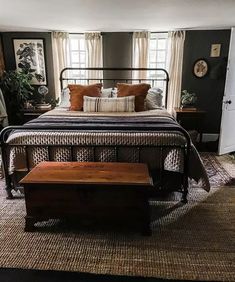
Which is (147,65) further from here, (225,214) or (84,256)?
(84,256)

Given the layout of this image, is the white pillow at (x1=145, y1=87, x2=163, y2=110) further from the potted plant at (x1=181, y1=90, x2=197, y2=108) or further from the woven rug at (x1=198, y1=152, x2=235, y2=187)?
the woven rug at (x1=198, y1=152, x2=235, y2=187)

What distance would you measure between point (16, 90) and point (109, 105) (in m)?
1.83

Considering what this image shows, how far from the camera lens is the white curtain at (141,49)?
416cm

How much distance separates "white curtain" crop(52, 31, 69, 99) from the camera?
4.22m

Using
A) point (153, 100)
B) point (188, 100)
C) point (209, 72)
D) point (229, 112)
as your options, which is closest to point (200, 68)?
point (209, 72)

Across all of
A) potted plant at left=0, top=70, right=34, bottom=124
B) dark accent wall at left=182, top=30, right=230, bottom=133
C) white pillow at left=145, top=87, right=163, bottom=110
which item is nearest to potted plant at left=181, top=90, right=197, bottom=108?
dark accent wall at left=182, top=30, right=230, bottom=133

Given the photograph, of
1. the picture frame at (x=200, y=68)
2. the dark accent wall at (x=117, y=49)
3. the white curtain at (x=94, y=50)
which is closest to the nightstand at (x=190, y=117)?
the picture frame at (x=200, y=68)

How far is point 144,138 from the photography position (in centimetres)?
216

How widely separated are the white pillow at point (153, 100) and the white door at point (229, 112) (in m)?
0.96

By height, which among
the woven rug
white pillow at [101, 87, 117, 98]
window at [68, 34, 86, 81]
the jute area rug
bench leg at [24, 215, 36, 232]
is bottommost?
the jute area rug

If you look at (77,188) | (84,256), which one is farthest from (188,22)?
(84,256)

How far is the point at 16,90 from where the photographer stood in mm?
4156

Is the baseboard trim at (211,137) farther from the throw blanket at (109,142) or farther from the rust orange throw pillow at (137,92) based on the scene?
the throw blanket at (109,142)

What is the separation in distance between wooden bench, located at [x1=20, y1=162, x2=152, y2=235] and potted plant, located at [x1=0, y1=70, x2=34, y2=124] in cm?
267
